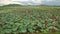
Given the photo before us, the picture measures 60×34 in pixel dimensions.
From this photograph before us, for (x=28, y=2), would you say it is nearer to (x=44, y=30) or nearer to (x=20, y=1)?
(x=20, y=1)

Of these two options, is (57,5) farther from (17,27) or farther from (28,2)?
(17,27)

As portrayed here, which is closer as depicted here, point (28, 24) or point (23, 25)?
point (23, 25)

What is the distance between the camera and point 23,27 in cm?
533

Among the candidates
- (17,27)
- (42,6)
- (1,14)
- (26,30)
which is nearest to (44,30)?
(26,30)

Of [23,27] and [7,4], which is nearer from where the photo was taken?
[23,27]

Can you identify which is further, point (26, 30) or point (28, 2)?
point (28, 2)

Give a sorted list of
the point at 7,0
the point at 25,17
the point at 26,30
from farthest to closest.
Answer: the point at 7,0 < the point at 25,17 < the point at 26,30

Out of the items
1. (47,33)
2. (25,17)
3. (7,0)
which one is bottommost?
(47,33)

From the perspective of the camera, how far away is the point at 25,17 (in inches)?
241

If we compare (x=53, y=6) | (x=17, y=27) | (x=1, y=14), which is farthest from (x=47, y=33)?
(x=53, y=6)

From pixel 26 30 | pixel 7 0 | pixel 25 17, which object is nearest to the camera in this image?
pixel 26 30

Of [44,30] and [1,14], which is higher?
[1,14]

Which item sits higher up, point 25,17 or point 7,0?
point 7,0

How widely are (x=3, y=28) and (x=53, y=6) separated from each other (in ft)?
13.2
